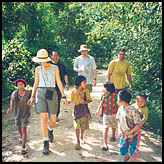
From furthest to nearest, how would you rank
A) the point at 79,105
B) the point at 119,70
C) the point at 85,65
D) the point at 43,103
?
1. the point at 85,65
2. the point at 119,70
3. the point at 79,105
4. the point at 43,103

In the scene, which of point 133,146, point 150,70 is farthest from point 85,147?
point 150,70

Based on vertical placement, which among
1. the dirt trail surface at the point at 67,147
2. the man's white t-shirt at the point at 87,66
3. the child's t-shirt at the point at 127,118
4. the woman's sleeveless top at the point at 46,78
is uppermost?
the man's white t-shirt at the point at 87,66

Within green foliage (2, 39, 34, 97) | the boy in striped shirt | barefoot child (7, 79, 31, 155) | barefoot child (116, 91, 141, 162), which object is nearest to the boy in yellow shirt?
the boy in striped shirt

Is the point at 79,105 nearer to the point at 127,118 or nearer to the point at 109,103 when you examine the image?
the point at 109,103

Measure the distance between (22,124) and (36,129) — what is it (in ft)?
4.47

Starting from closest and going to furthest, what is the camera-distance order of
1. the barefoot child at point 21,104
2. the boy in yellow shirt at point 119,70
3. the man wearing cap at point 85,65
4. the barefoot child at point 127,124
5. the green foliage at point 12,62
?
the barefoot child at point 127,124 < the barefoot child at point 21,104 < the boy in yellow shirt at point 119,70 < the man wearing cap at point 85,65 < the green foliage at point 12,62

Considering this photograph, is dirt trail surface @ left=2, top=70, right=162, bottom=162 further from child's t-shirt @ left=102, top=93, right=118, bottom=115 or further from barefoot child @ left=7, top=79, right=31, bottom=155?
child's t-shirt @ left=102, top=93, right=118, bottom=115

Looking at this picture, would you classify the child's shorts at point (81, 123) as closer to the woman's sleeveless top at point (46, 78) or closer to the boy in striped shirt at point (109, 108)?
the boy in striped shirt at point (109, 108)

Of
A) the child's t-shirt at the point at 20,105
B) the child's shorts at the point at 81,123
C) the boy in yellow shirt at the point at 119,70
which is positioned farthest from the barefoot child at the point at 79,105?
the boy in yellow shirt at the point at 119,70

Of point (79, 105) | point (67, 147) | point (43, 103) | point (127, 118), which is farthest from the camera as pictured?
point (67, 147)

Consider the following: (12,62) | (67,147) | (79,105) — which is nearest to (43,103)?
(79,105)

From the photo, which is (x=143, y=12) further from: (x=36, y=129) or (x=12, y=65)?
(x=12, y=65)

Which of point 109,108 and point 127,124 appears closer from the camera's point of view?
point 127,124

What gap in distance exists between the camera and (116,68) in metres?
5.45
